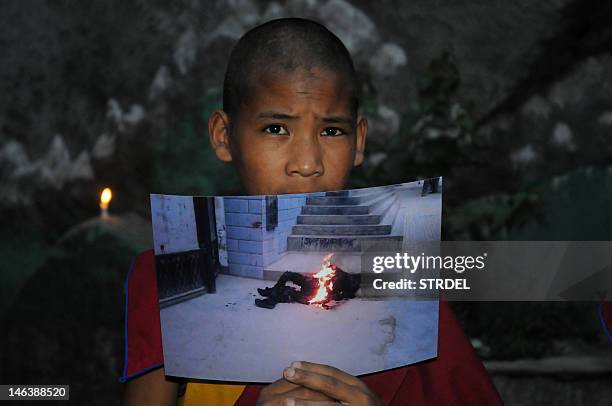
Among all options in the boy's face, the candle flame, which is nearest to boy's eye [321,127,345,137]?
the boy's face

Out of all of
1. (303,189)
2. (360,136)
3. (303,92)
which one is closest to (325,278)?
(303,189)

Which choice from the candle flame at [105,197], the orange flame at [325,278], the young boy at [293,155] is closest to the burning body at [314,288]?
the orange flame at [325,278]

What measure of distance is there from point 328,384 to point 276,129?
0.44 m

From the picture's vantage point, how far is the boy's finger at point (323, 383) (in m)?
0.95

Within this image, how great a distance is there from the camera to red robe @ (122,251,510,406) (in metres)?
1.18

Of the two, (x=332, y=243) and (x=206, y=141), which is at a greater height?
(x=206, y=141)

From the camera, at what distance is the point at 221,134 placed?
132 centimetres

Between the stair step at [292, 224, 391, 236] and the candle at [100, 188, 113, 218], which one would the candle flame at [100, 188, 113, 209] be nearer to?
the candle at [100, 188, 113, 218]

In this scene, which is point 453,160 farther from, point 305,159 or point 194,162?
point 305,159

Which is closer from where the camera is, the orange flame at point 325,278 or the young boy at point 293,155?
the orange flame at point 325,278

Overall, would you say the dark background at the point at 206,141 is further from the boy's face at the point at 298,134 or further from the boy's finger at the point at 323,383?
the boy's finger at the point at 323,383

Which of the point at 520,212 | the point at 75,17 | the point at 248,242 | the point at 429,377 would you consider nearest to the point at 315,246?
the point at 248,242

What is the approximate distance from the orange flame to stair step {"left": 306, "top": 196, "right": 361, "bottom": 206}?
0.07m

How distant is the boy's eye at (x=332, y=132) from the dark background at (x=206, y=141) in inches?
77.0
